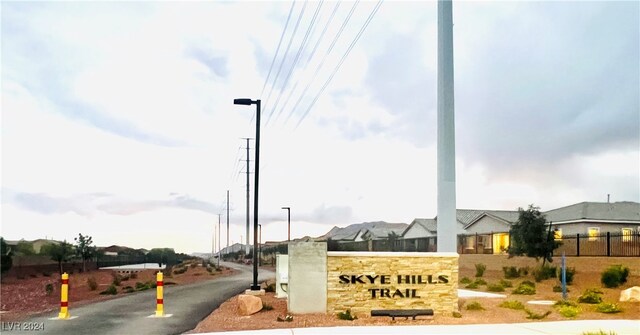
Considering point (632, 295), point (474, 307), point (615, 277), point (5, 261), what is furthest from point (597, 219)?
point (5, 261)

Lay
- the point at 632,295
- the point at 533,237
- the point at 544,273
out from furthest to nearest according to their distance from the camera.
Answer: the point at 533,237
the point at 544,273
the point at 632,295

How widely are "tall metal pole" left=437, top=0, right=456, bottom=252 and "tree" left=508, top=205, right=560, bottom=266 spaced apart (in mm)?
19311

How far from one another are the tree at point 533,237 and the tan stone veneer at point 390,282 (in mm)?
22007

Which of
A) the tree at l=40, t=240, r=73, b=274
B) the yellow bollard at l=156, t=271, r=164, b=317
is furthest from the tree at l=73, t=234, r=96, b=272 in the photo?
the yellow bollard at l=156, t=271, r=164, b=317

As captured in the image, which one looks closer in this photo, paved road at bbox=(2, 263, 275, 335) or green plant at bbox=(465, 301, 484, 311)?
paved road at bbox=(2, 263, 275, 335)

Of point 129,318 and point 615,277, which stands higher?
point 615,277

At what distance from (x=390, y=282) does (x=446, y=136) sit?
535 centimetres

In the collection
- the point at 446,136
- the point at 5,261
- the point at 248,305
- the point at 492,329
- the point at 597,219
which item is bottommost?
the point at 5,261

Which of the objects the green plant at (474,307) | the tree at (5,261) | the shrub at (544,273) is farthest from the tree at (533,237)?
the tree at (5,261)

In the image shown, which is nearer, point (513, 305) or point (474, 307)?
point (474, 307)

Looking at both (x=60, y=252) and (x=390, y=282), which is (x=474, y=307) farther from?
(x=60, y=252)

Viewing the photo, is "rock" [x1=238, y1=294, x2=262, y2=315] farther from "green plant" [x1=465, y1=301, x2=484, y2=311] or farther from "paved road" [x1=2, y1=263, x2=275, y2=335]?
"green plant" [x1=465, y1=301, x2=484, y2=311]

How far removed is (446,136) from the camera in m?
20.5

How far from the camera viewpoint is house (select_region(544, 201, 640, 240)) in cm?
5153
